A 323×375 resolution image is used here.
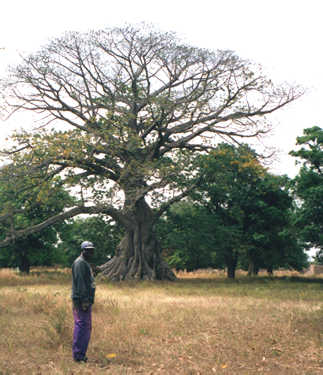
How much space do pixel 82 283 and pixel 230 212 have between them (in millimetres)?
28694

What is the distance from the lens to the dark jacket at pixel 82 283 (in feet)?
28.8

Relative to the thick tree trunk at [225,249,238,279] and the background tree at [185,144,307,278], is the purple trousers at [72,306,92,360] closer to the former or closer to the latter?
the background tree at [185,144,307,278]

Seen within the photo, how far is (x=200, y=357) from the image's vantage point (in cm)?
912

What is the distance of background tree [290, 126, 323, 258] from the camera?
2752 cm

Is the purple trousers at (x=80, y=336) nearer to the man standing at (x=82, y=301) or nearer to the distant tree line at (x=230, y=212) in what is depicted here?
the man standing at (x=82, y=301)

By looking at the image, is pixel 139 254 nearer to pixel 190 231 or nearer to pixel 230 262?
pixel 190 231

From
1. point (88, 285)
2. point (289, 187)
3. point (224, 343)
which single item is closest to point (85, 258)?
point (88, 285)

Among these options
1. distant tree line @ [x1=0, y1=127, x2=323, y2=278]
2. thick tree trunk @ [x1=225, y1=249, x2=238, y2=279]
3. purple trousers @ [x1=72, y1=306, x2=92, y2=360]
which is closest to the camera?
purple trousers @ [x1=72, y1=306, x2=92, y2=360]

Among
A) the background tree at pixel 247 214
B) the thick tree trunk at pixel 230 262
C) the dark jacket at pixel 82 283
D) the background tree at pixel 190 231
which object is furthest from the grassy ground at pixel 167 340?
the thick tree trunk at pixel 230 262

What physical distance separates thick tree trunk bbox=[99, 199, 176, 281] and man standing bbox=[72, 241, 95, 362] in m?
21.6

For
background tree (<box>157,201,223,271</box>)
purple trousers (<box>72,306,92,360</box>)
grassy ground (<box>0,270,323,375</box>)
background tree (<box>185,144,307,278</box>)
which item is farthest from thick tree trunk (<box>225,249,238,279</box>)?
purple trousers (<box>72,306,92,360</box>)

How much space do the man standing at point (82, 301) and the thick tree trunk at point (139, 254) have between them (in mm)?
21610

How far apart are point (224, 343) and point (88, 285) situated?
3094 mm

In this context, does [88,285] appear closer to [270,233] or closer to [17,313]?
[17,313]
